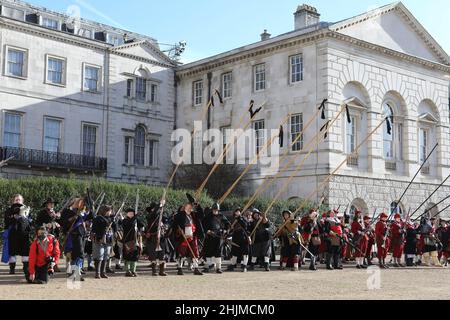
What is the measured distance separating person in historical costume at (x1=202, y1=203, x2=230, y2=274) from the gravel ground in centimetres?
52

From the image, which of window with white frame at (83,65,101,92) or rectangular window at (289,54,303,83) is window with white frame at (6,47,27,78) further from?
rectangular window at (289,54,303,83)

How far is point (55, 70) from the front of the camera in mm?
35750

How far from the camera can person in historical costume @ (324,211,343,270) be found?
20.1 metres

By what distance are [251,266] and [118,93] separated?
21.2 meters

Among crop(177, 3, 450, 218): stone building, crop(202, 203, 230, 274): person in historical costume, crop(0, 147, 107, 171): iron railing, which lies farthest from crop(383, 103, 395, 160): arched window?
crop(202, 203, 230, 274): person in historical costume

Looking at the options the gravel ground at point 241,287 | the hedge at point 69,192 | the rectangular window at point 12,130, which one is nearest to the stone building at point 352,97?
the hedge at point 69,192

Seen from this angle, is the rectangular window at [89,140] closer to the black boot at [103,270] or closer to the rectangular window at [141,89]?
the rectangular window at [141,89]

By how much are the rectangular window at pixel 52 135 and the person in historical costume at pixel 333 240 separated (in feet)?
65.0

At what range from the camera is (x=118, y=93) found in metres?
38.4

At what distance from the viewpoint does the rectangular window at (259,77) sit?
35.8 meters

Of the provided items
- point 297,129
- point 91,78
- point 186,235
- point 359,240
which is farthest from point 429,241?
point 91,78

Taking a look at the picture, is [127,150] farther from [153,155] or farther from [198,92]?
[198,92]

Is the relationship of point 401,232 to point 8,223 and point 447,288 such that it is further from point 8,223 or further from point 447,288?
point 8,223

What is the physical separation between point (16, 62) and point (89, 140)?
607 centimetres
